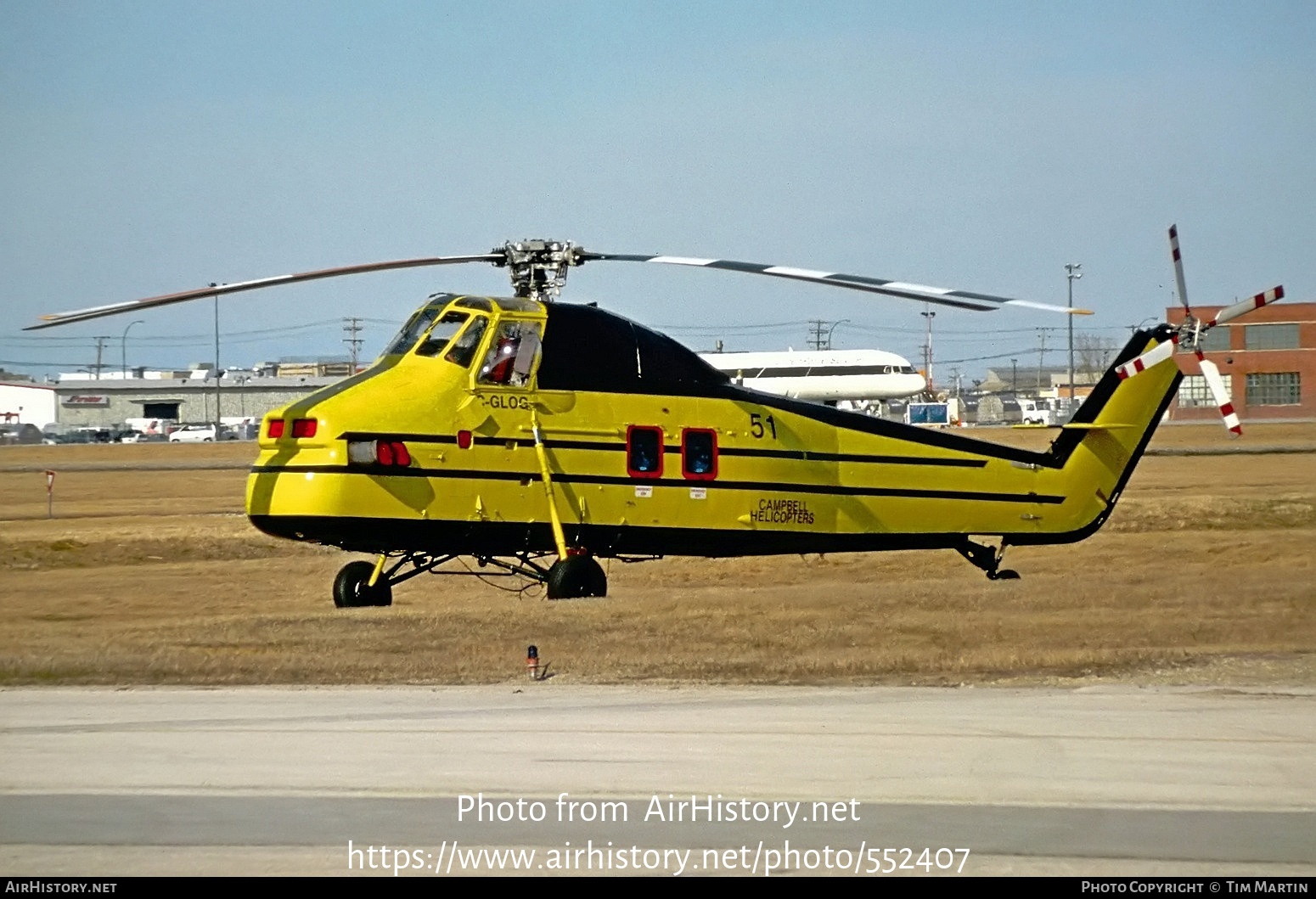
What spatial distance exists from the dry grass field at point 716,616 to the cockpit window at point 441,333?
2896 millimetres

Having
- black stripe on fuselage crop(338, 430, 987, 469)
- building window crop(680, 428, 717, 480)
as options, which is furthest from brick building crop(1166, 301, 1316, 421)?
building window crop(680, 428, 717, 480)

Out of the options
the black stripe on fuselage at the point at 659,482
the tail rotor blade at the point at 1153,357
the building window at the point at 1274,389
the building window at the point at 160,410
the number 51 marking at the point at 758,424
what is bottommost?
the black stripe on fuselage at the point at 659,482

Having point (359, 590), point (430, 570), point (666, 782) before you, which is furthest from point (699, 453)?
point (666, 782)

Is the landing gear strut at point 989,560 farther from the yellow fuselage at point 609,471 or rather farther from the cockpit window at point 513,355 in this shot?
the cockpit window at point 513,355

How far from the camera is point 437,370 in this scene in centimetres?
1659

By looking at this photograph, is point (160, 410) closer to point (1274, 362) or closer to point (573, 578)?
point (1274, 362)

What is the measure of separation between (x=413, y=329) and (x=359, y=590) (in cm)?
312

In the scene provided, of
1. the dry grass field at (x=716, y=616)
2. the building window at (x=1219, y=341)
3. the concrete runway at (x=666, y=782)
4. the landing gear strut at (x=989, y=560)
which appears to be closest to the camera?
the concrete runway at (x=666, y=782)

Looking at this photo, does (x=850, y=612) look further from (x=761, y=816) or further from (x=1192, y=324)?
(x=761, y=816)

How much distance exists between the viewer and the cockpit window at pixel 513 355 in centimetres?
1669

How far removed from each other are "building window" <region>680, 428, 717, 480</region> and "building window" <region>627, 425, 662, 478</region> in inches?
12.3

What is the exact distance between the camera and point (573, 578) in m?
16.7

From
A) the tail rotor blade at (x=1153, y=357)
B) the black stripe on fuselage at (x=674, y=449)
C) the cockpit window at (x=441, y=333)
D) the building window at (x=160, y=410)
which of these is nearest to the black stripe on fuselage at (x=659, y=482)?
the black stripe on fuselage at (x=674, y=449)

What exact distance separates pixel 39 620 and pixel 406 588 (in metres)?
5.78
